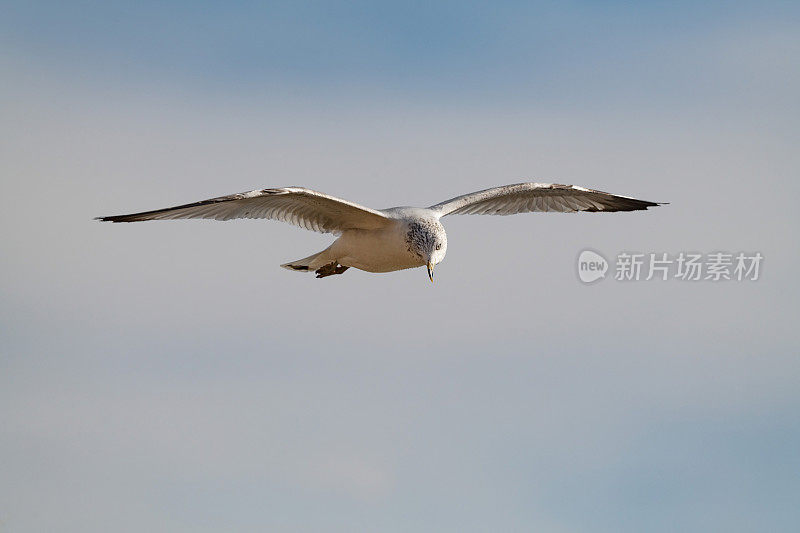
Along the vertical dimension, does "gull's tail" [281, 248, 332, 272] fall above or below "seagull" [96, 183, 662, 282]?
below

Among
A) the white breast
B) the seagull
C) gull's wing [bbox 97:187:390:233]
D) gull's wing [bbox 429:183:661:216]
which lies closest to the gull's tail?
the seagull

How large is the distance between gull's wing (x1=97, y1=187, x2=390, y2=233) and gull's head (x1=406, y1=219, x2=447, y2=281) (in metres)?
0.48

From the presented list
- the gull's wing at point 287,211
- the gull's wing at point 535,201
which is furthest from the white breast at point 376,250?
the gull's wing at point 535,201

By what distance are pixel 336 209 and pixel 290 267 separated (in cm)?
239

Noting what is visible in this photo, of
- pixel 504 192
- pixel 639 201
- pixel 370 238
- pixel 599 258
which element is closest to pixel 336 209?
pixel 370 238

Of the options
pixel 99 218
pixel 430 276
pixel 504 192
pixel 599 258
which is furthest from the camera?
pixel 599 258

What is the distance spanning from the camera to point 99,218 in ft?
46.8

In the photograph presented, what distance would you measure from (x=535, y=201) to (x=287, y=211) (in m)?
5.20

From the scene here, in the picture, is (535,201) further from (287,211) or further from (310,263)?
(287,211)

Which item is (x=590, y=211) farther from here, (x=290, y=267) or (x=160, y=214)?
(x=160, y=214)

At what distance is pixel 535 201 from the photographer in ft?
63.0

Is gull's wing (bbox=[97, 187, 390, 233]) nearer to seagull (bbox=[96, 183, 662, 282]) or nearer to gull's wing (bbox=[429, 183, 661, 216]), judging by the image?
seagull (bbox=[96, 183, 662, 282])

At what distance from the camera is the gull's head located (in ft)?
50.5

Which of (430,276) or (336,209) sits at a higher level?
(336,209)
